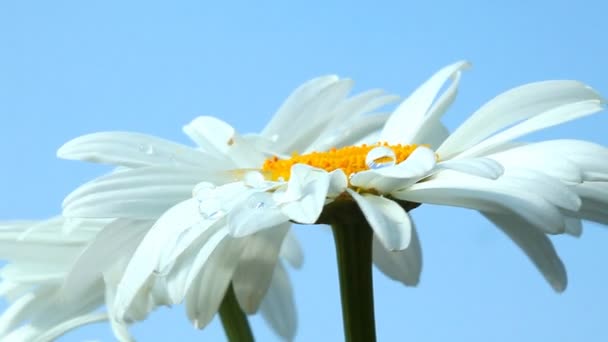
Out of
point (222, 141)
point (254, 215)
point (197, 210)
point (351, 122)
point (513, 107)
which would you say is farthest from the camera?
point (351, 122)

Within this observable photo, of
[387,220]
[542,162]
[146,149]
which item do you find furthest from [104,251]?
[542,162]

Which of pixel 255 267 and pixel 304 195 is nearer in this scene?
pixel 304 195

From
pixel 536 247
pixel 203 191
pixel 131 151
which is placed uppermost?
pixel 131 151

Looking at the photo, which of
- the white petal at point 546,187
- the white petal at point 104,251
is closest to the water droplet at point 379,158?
the white petal at point 546,187

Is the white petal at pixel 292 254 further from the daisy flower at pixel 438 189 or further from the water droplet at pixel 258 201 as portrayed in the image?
the water droplet at pixel 258 201

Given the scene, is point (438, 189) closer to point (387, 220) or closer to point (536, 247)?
point (387, 220)

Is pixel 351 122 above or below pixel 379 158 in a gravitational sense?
above

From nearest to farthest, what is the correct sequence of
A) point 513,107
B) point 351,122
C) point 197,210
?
point 197,210 → point 513,107 → point 351,122
